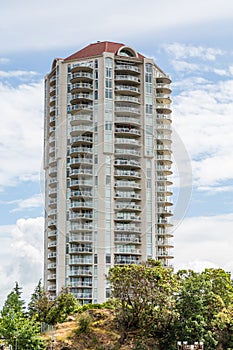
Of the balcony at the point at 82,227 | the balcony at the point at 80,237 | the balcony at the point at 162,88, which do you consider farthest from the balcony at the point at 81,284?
the balcony at the point at 162,88

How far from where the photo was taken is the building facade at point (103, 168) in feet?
257

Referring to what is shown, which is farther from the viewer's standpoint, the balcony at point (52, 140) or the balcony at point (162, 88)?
the balcony at point (162, 88)

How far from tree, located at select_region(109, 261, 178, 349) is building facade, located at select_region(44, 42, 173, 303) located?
2524 centimetres

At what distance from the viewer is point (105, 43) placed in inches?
3361

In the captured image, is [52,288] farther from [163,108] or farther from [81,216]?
[163,108]

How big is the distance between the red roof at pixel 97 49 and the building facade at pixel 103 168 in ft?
0.60

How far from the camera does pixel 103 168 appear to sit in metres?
79.8

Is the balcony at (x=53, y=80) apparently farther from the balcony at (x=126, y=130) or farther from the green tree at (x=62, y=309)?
the green tree at (x=62, y=309)

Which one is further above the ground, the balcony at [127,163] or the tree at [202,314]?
the balcony at [127,163]

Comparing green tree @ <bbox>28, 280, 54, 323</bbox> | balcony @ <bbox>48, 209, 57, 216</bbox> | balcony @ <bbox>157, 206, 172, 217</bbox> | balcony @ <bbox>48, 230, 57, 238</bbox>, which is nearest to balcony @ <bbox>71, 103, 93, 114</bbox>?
balcony @ <bbox>48, 209, 57, 216</bbox>

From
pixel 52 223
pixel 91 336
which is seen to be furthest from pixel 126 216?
pixel 91 336

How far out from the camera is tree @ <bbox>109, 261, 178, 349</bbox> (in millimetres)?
50594

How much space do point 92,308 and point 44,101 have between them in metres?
39.7

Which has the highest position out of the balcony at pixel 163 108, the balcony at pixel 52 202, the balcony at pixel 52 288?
the balcony at pixel 163 108
